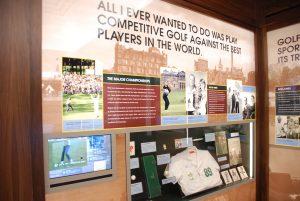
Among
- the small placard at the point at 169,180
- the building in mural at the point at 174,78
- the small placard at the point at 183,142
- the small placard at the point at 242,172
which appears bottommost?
the small placard at the point at 242,172

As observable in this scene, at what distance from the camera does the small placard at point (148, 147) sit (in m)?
1.79

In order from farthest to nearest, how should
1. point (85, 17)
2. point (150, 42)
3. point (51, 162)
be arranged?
point (150, 42)
point (85, 17)
point (51, 162)

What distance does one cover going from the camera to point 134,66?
170cm

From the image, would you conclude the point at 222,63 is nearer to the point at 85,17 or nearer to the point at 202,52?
the point at 202,52

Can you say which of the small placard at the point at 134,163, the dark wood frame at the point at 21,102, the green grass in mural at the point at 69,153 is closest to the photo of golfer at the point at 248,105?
the small placard at the point at 134,163

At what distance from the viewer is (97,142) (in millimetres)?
1521

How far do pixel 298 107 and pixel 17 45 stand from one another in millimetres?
2360

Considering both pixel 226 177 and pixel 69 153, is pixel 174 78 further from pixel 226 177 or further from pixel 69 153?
pixel 226 177

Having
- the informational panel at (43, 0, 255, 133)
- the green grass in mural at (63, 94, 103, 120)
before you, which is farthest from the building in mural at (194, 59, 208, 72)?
the green grass in mural at (63, 94, 103, 120)

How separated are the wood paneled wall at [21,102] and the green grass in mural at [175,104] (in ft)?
2.90

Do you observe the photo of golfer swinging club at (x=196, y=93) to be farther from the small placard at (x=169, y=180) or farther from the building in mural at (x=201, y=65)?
the small placard at (x=169, y=180)

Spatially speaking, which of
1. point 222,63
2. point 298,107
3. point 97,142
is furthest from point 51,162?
point 298,107

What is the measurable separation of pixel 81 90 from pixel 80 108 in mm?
106

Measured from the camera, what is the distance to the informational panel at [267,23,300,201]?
7.79 ft
